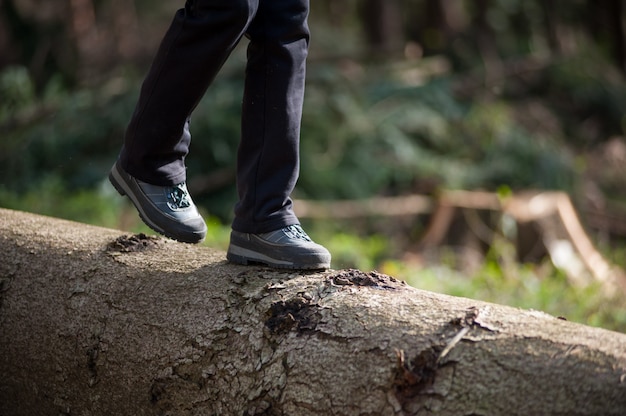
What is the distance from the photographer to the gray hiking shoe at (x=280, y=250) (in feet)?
7.06

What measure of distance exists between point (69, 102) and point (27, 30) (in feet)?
6.52

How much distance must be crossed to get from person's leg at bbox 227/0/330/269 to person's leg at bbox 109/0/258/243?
0.36 ft

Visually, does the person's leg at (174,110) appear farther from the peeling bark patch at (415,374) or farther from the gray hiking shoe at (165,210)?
the peeling bark patch at (415,374)

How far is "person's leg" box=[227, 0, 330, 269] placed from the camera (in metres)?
2.20

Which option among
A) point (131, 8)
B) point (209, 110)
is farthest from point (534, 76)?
point (131, 8)

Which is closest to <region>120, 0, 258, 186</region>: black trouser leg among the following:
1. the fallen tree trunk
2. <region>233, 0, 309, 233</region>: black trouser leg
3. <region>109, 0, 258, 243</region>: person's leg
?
<region>109, 0, 258, 243</region>: person's leg

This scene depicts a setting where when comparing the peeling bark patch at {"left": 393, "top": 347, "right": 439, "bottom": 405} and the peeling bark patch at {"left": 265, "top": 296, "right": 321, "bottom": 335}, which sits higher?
the peeling bark patch at {"left": 265, "top": 296, "right": 321, "bottom": 335}

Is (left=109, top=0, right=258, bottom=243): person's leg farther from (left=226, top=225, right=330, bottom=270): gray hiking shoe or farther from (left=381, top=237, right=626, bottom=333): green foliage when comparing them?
(left=381, top=237, right=626, bottom=333): green foliage

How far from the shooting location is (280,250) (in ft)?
7.20

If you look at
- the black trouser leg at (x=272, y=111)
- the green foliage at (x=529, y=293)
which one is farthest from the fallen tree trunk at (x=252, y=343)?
the green foliage at (x=529, y=293)

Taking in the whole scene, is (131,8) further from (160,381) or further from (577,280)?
(160,381)

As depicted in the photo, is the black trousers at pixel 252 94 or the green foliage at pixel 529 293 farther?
the green foliage at pixel 529 293

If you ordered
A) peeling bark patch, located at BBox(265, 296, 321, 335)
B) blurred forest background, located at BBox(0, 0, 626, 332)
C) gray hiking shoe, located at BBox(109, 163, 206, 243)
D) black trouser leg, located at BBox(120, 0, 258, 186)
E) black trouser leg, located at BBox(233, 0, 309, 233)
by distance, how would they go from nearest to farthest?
peeling bark patch, located at BBox(265, 296, 321, 335)
black trouser leg, located at BBox(120, 0, 258, 186)
black trouser leg, located at BBox(233, 0, 309, 233)
gray hiking shoe, located at BBox(109, 163, 206, 243)
blurred forest background, located at BBox(0, 0, 626, 332)

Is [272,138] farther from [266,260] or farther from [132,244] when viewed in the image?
[132,244]
